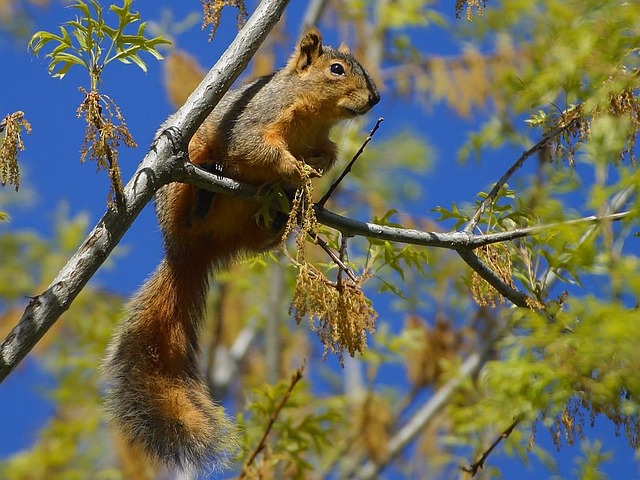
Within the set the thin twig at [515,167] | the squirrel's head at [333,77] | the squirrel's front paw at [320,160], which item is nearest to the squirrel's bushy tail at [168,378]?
the squirrel's front paw at [320,160]

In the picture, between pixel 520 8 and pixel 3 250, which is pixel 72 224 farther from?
pixel 520 8

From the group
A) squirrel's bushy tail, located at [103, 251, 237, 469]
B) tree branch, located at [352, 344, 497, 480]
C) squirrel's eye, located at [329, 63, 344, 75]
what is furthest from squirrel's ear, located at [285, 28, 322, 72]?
tree branch, located at [352, 344, 497, 480]

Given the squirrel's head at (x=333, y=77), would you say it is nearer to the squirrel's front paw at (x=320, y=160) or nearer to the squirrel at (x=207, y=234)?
the squirrel at (x=207, y=234)

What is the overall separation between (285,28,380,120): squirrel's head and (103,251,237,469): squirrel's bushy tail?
848 millimetres

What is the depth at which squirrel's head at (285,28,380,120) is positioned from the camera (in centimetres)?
400

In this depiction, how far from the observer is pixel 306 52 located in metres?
4.24

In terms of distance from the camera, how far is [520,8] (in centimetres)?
511

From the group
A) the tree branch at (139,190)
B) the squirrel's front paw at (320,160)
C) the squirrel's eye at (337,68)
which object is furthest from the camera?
the squirrel's eye at (337,68)

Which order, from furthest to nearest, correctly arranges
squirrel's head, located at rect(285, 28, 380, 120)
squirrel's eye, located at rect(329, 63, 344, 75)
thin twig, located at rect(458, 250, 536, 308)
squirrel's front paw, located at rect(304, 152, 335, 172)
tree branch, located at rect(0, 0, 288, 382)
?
1. squirrel's eye, located at rect(329, 63, 344, 75)
2. squirrel's head, located at rect(285, 28, 380, 120)
3. squirrel's front paw, located at rect(304, 152, 335, 172)
4. thin twig, located at rect(458, 250, 536, 308)
5. tree branch, located at rect(0, 0, 288, 382)

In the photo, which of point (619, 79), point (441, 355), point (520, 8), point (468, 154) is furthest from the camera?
point (441, 355)

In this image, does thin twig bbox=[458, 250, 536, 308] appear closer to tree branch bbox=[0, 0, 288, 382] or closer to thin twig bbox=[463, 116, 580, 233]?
thin twig bbox=[463, 116, 580, 233]

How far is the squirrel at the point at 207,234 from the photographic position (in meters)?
3.42

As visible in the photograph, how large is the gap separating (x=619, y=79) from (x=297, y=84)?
Answer: 1477 millimetres

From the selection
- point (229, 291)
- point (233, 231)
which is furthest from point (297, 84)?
point (229, 291)
